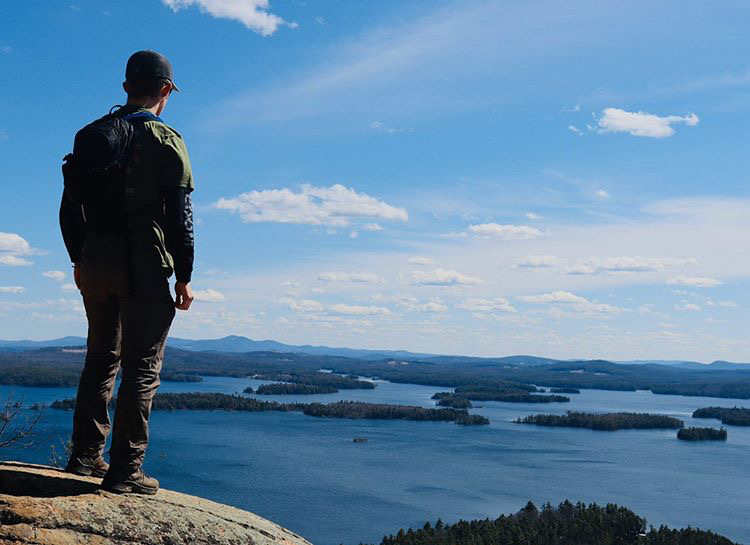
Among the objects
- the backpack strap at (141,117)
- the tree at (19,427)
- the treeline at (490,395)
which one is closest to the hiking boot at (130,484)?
the backpack strap at (141,117)

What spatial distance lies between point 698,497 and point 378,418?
59554mm

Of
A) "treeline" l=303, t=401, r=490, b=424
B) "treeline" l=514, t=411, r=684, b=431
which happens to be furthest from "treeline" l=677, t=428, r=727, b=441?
"treeline" l=303, t=401, r=490, b=424

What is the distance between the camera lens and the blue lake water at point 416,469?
4703 cm

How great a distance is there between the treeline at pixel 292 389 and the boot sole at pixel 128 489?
469 ft

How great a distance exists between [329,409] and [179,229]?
110302 mm

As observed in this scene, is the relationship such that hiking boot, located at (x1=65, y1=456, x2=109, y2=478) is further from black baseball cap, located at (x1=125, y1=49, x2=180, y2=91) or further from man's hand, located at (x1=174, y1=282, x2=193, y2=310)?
black baseball cap, located at (x1=125, y1=49, x2=180, y2=91)

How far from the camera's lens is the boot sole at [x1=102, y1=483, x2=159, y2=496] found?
438 centimetres

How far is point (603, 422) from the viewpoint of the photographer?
352 feet

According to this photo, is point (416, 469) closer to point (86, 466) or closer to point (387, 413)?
point (387, 413)

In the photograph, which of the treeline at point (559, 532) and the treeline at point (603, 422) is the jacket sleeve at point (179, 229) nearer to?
the treeline at point (559, 532)

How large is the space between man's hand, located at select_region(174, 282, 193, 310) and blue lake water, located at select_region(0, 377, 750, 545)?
36.4 m

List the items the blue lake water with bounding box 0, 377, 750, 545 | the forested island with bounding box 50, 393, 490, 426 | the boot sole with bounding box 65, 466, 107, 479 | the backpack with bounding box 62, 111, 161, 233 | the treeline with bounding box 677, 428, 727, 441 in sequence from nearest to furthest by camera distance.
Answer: the backpack with bounding box 62, 111, 161, 233 → the boot sole with bounding box 65, 466, 107, 479 → the blue lake water with bounding box 0, 377, 750, 545 → the treeline with bounding box 677, 428, 727, 441 → the forested island with bounding box 50, 393, 490, 426

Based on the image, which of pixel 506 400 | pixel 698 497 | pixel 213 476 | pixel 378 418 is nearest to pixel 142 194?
pixel 213 476

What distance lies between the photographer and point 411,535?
35.4 metres
